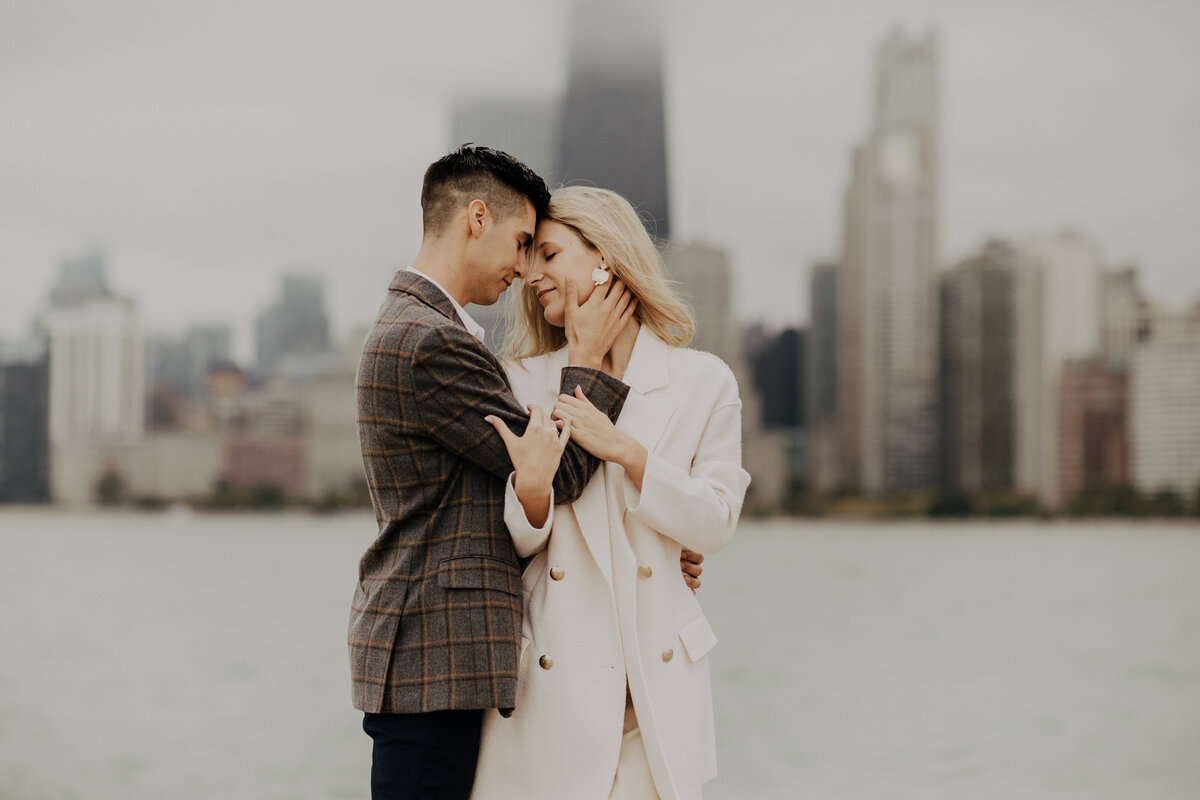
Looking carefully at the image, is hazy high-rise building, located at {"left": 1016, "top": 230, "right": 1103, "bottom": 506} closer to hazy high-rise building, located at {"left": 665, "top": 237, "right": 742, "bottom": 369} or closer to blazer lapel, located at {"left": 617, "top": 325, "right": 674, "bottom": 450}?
hazy high-rise building, located at {"left": 665, "top": 237, "right": 742, "bottom": 369}

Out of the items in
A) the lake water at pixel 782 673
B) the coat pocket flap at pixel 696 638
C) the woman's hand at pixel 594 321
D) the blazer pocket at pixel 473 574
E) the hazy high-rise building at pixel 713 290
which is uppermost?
the hazy high-rise building at pixel 713 290

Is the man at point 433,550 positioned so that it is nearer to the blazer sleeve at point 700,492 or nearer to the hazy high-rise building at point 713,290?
the blazer sleeve at point 700,492

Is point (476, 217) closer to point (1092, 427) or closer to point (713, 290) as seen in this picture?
point (713, 290)

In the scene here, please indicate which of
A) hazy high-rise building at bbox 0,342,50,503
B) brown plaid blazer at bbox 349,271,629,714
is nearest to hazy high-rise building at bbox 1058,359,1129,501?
hazy high-rise building at bbox 0,342,50,503

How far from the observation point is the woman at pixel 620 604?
2.16 m

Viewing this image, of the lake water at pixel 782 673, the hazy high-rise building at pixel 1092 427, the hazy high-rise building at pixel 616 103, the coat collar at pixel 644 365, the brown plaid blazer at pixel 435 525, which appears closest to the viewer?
the brown plaid blazer at pixel 435 525

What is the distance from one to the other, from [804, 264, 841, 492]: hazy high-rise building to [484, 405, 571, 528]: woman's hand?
60777 mm

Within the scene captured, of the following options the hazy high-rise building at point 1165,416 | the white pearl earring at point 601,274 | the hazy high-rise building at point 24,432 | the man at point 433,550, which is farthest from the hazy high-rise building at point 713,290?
the man at point 433,550

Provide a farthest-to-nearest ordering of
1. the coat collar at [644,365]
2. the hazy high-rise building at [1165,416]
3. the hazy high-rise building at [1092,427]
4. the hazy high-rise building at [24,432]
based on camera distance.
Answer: the hazy high-rise building at [24,432], the hazy high-rise building at [1165,416], the hazy high-rise building at [1092,427], the coat collar at [644,365]

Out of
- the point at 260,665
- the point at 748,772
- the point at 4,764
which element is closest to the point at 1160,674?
the point at 748,772

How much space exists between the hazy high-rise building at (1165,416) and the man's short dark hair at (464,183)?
66.1 metres

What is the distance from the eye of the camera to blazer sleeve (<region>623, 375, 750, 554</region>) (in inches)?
85.0

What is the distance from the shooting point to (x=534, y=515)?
2.10 metres

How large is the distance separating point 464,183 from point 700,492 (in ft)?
2.58
